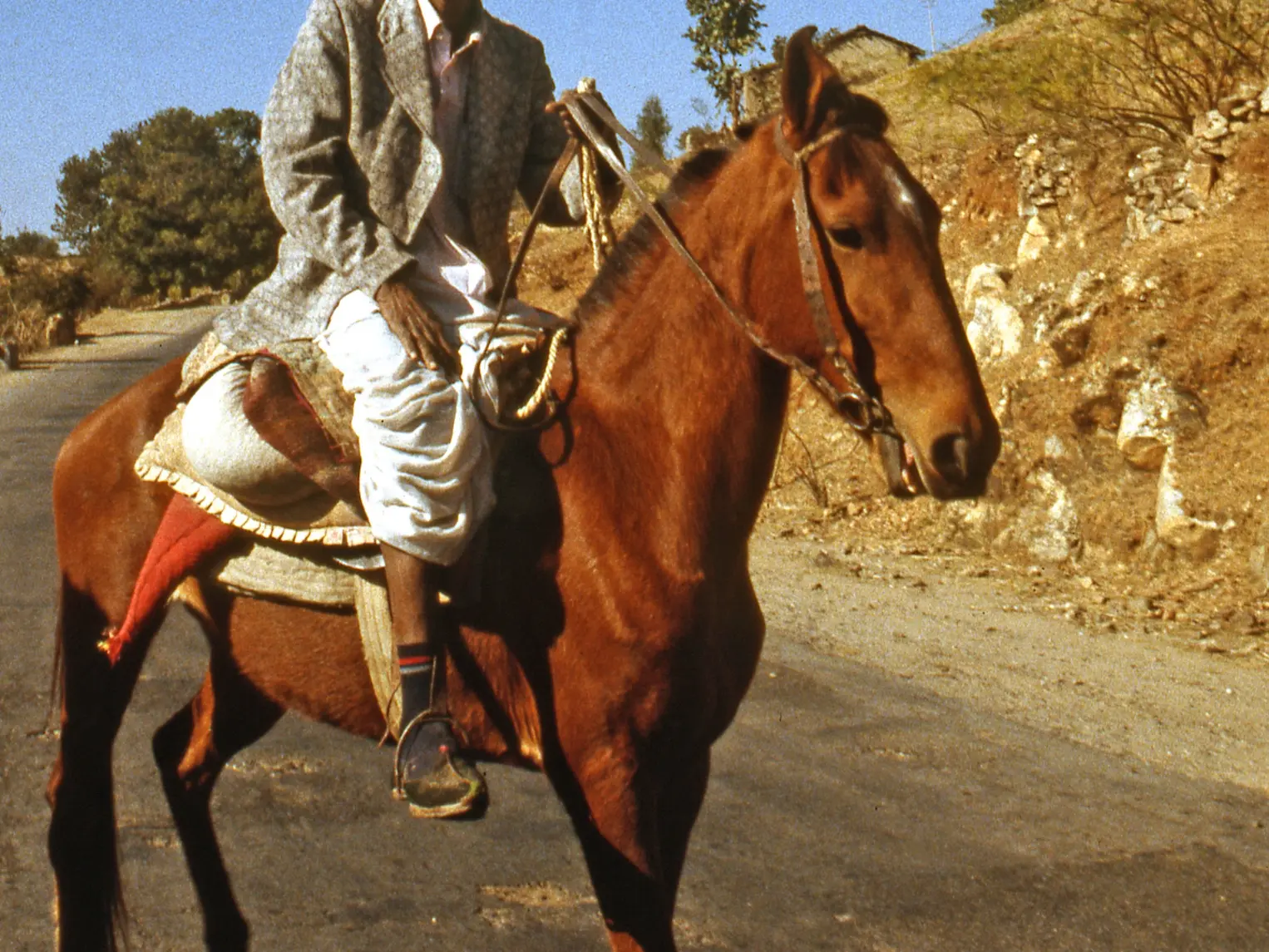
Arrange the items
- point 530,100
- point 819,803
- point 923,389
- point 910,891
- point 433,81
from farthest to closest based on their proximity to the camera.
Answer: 1. point 819,803
2. point 910,891
3. point 530,100
4. point 433,81
5. point 923,389

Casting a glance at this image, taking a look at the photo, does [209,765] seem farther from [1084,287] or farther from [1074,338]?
[1084,287]

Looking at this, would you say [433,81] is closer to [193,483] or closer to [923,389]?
[193,483]

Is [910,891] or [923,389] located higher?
[923,389]

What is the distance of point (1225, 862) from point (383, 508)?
11.2 ft

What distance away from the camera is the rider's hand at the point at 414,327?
10.4ft

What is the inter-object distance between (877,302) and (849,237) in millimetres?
146

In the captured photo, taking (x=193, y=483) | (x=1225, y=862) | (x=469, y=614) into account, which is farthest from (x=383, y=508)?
(x=1225, y=862)

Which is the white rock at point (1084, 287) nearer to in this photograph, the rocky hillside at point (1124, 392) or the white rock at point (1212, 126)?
the rocky hillside at point (1124, 392)

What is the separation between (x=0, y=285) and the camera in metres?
38.4

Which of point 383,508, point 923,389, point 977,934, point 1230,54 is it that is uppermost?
point 1230,54

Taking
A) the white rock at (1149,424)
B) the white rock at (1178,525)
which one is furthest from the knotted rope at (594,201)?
the white rock at (1149,424)

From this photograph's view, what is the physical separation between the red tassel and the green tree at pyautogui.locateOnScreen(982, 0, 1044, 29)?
93.5ft

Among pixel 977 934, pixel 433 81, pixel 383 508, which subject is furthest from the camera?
pixel 977 934

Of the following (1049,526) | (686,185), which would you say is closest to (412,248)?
(686,185)
